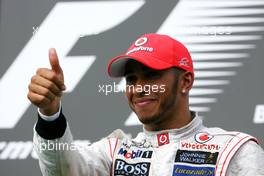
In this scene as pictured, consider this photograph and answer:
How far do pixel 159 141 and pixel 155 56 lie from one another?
0.94ft

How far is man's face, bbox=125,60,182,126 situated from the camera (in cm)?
194

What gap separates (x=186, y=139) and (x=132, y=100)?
0.23 metres

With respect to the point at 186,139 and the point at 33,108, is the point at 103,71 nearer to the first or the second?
the point at 33,108

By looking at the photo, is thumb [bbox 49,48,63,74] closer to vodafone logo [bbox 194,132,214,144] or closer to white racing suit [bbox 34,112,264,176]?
white racing suit [bbox 34,112,264,176]

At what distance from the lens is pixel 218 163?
71.4 inches

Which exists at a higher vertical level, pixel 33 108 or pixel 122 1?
pixel 122 1

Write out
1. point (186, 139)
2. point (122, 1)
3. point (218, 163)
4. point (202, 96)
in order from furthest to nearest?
1. point (122, 1)
2. point (202, 96)
3. point (186, 139)
4. point (218, 163)

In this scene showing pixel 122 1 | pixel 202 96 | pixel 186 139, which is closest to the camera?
pixel 186 139

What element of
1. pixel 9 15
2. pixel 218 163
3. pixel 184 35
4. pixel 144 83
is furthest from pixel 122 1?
pixel 218 163

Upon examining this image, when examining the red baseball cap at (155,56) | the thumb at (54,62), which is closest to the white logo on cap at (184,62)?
the red baseball cap at (155,56)

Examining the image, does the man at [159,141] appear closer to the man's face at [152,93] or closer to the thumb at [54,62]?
the man's face at [152,93]

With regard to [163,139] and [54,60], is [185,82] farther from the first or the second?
[54,60]

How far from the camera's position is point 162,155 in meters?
1.90

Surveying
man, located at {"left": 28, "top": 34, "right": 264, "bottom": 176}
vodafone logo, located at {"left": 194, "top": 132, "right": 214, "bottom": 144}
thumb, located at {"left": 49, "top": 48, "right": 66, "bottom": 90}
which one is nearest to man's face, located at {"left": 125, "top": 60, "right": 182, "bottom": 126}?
man, located at {"left": 28, "top": 34, "right": 264, "bottom": 176}
